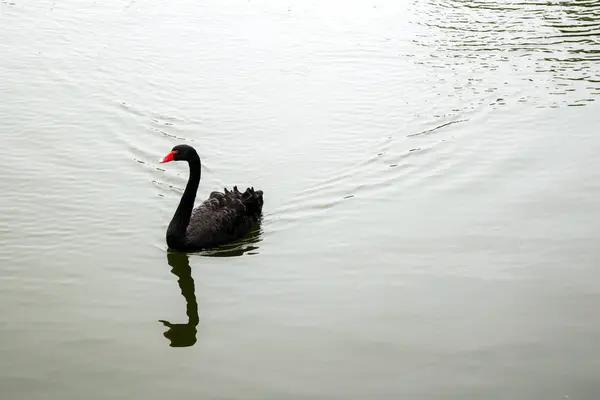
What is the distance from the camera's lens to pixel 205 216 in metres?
7.12

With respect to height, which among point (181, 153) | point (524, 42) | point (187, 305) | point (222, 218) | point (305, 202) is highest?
point (524, 42)

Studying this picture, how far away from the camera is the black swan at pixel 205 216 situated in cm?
688

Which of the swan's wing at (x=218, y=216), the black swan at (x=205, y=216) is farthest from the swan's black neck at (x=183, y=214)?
the swan's wing at (x=218, y=216)

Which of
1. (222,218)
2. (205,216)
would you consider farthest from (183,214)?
(222,218)

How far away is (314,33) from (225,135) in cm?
446

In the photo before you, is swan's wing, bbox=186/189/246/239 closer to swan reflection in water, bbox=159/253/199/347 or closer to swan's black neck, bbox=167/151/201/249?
swan's black neck, bbox=167/151/201/249

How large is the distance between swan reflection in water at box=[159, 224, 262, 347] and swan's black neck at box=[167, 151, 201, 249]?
15 cm

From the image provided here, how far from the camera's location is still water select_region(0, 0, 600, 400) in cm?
538

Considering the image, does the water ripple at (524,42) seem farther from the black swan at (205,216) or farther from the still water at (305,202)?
the black swan at (205,216)

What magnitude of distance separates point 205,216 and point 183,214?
250 mm

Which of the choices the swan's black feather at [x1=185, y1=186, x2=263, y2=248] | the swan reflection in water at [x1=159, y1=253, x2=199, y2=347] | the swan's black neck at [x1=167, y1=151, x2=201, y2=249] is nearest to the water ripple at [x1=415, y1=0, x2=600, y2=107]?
the swan's black feather at [x1=185, y1=186, x2=263, y2=248]

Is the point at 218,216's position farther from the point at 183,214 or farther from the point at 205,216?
the point at 183,214

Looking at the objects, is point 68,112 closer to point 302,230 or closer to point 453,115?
point 302,230

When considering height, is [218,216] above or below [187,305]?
above
